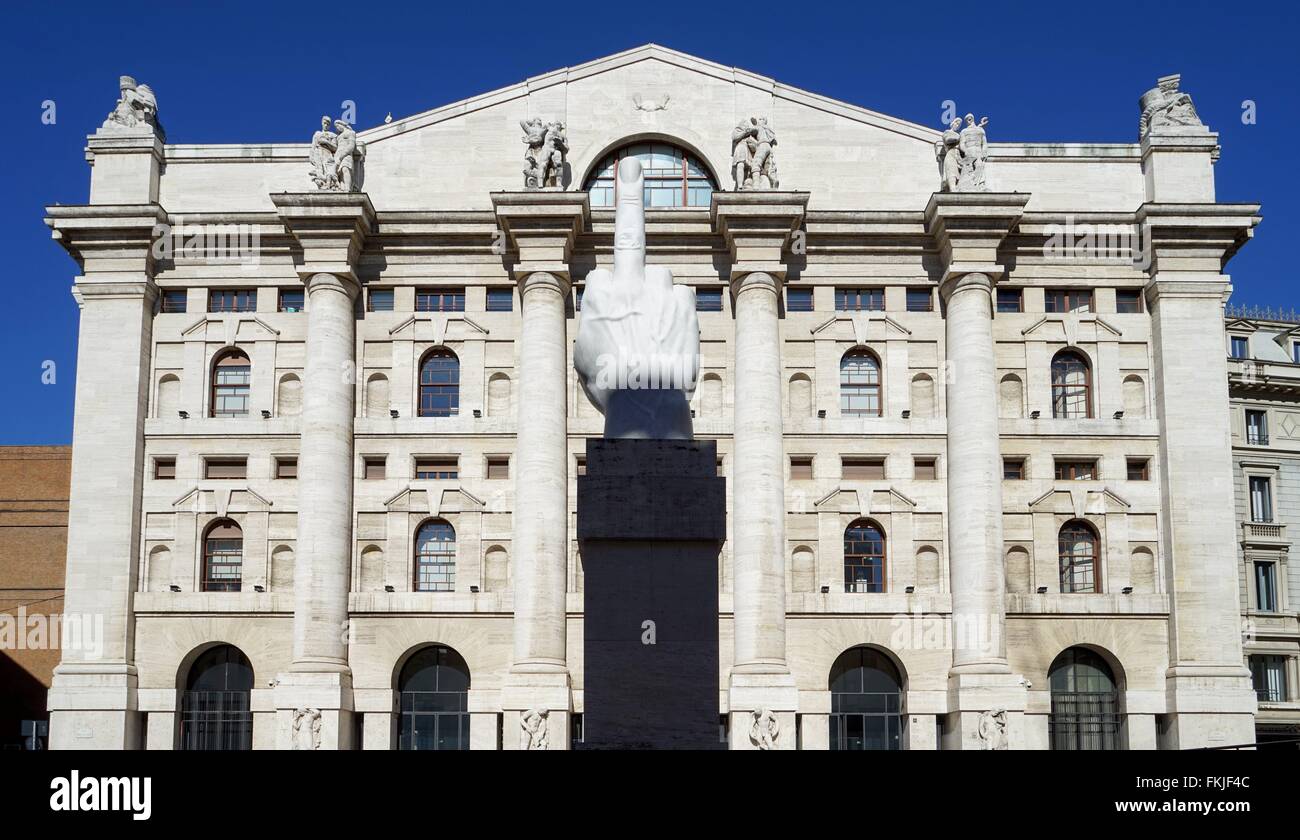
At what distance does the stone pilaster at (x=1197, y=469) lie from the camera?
47531mm

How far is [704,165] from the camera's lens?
5356 centimetres

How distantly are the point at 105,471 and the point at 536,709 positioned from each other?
16171mm

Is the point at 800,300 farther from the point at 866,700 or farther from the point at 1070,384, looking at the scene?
the point at 866,700

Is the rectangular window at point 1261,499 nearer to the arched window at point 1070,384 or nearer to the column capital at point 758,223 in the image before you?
the arched window at point 1070,384

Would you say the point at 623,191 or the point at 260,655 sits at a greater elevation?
the point at 623,191

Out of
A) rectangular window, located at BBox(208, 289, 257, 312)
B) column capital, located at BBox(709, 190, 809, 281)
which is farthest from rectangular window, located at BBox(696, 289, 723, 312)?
rectangular window, located at BBox(208, 289, 257, 312)

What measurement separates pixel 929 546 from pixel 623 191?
26.3m

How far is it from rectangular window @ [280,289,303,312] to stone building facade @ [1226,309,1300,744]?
39.3 meters

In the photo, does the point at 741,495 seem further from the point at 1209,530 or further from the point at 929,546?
the point at 1209,530

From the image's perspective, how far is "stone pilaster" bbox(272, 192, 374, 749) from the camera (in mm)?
47094

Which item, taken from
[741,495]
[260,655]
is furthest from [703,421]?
[260,655]
